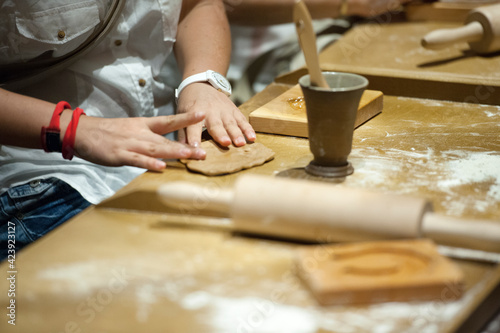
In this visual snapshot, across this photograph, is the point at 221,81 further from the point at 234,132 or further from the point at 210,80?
the point at 234,132

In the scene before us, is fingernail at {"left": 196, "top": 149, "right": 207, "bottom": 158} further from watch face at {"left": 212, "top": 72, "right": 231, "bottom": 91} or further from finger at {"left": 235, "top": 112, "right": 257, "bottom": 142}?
watch face at {"left": 212, "top": 72, "right": 231, "bottom": 91}

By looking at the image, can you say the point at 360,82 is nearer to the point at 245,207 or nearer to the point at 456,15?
the point at 245,207

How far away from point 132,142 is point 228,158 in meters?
0.22

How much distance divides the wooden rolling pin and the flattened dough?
0.24 metres

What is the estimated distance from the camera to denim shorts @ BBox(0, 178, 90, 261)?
1.35 m

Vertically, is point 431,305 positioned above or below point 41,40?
below

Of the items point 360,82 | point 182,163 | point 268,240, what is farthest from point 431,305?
point 182,163

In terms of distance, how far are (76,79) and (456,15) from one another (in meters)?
1.75

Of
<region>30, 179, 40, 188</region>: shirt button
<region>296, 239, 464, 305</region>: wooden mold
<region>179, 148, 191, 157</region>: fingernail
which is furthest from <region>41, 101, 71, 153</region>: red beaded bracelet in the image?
<region>296, 239, 464, 305</region>: wooden mold

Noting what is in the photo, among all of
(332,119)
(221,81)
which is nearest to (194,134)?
(221,81)

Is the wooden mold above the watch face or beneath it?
beneath

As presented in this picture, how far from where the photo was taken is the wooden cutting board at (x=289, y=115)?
144 centimetres

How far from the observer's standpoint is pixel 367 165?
125 cm

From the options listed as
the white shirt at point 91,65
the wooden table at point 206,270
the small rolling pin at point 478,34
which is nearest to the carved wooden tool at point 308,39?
the wooden table at point 206,270
